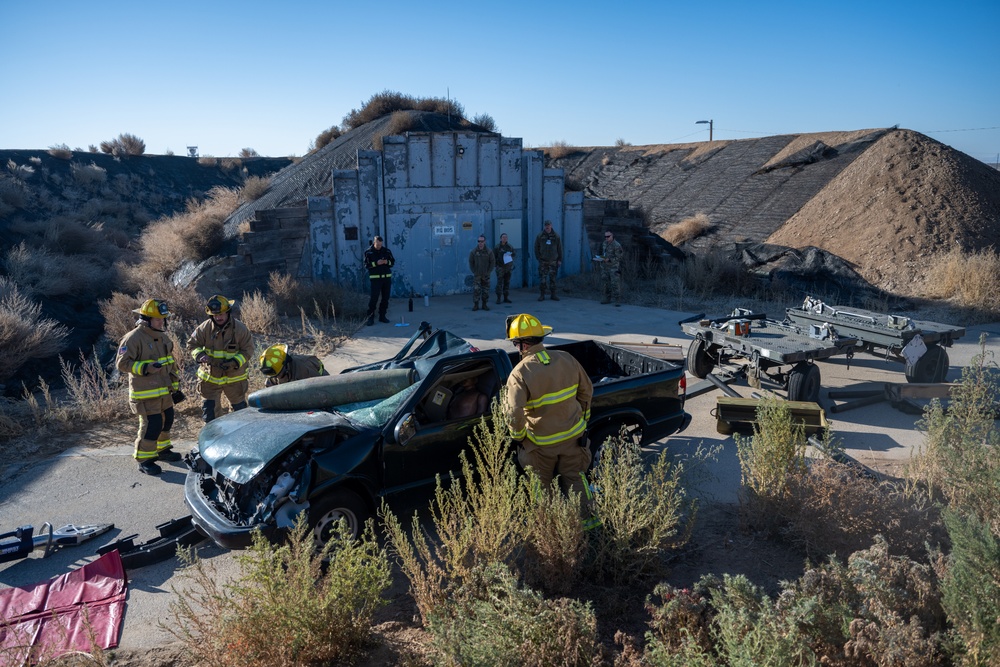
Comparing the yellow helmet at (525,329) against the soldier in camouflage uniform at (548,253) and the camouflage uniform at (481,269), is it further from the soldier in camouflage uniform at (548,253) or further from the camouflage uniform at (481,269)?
the soldier in camouflage uniform at (548,253)

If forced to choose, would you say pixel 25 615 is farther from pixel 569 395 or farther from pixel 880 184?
pixel 880 184

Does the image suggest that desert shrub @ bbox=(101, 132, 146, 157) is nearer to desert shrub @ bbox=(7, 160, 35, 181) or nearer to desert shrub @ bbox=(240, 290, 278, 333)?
desert shrub @ bbox=(7, 160, 35, 181)

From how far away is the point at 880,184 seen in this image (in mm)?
22062

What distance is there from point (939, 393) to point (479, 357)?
6.53m

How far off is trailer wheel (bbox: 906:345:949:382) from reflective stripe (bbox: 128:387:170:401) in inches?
372

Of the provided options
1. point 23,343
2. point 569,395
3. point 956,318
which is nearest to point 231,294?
point 23,343

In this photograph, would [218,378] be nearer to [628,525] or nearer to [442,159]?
[628,525]

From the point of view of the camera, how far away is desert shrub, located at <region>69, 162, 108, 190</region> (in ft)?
115

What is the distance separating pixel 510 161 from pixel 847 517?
537 inches

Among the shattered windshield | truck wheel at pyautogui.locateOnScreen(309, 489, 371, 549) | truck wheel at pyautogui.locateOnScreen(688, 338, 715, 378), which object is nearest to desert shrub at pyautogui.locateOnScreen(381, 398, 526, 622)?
truck wheel at pyautogui.locateOnScreen(309, 489, 371, 549)

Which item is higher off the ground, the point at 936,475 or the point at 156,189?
the point at 156,189

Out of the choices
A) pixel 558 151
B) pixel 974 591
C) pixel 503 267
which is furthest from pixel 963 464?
pixel 558 151

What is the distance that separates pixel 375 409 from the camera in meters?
5.68

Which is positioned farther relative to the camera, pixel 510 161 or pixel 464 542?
pixel 510 161
